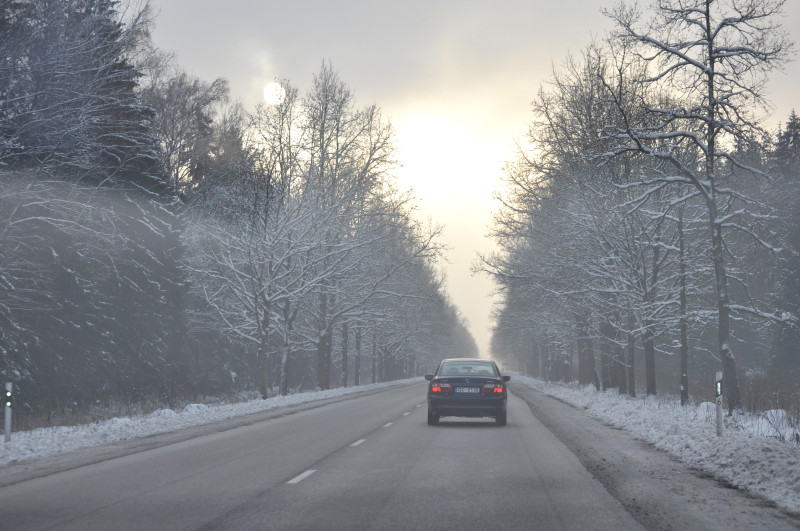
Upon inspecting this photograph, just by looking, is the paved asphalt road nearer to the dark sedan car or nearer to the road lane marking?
the road lane marking

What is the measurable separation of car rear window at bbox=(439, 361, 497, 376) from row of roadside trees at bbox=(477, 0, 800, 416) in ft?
17.8

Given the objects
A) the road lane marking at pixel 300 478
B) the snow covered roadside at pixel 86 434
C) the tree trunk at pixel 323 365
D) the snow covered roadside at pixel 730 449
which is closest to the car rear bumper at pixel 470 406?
the snow covered roadside at pixel 730 449

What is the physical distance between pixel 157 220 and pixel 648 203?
23.1 m

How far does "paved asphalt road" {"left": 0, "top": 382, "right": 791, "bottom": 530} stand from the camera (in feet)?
24.4

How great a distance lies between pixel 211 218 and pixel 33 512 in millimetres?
32129

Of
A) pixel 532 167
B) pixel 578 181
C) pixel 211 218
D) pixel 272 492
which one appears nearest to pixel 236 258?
pixel 211 218

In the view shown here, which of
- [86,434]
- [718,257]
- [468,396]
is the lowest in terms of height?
[86,434]

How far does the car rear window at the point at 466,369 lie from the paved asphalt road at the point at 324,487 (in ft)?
11.1

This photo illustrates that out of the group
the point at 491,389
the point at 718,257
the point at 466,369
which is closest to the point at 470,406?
the point at 491,389

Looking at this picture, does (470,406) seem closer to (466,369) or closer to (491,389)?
(491,389)

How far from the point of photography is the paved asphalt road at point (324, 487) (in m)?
7.45

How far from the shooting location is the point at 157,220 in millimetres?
39156

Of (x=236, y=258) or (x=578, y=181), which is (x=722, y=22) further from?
(x=236, y=258)

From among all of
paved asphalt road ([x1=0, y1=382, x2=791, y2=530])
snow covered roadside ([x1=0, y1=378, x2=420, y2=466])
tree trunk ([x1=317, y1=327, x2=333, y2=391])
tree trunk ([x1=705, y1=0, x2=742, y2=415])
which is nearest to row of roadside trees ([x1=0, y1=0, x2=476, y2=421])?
tree trunk ([x1=317, y1=327, x2=333, y2=391])
